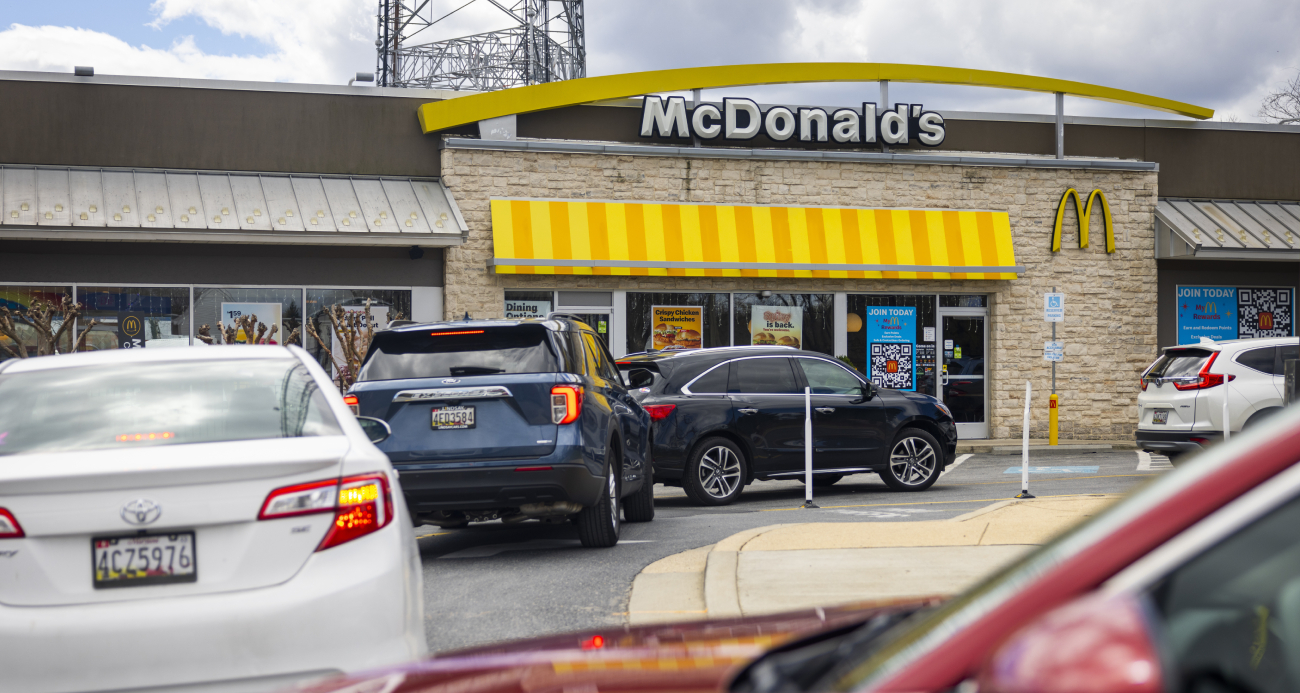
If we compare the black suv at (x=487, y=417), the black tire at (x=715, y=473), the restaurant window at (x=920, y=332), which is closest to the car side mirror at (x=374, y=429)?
the black suv at (x=487, y=417)

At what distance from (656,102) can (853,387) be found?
8.29 meters

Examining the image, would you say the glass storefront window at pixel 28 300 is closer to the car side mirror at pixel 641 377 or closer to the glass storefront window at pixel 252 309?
the glass storefront window at pixel 252 309

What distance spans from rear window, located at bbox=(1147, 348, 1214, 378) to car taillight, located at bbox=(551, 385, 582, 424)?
32.8 ft

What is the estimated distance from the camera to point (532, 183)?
19.5 m

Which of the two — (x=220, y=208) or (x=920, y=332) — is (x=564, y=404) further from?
(x=920, y=332)

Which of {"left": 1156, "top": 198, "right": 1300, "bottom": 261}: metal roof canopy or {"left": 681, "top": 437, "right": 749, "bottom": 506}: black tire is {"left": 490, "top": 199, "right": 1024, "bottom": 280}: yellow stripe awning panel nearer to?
{"left": 1156, "top": 198, "right": 1300, "bottom": 261}: metal roof canopy

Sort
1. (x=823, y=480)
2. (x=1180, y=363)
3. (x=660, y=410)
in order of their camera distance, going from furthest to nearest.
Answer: (x=1180, y=363)
(x=823, y=480)
(x=660, y=410)

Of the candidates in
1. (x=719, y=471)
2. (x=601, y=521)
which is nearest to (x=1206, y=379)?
(x=719, y=471)

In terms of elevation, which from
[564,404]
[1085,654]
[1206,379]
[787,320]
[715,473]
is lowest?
[715,473]

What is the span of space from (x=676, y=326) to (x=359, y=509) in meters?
16.4

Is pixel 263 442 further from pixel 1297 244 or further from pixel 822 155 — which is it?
pixel 1297 244

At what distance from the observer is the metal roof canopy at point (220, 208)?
55.9ft

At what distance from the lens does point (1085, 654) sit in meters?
1.09

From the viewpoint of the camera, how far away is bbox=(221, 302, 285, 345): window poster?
60.2 ft
